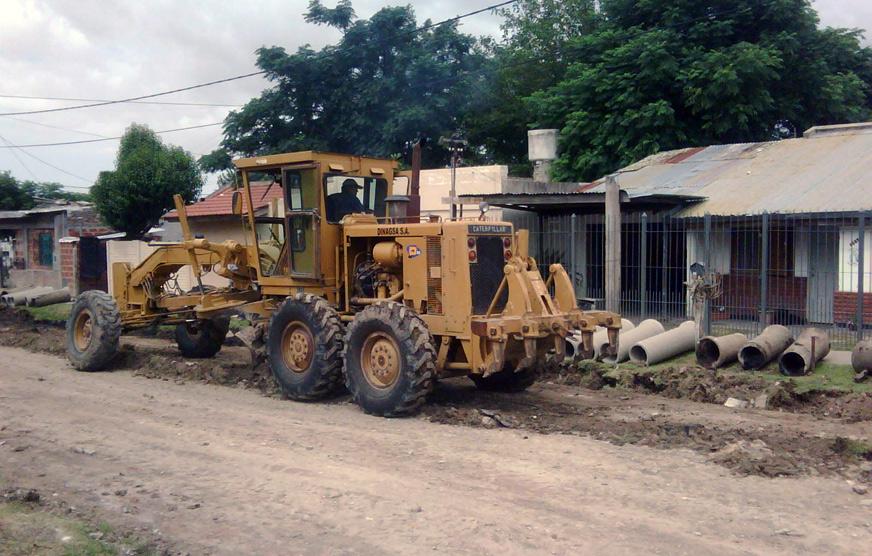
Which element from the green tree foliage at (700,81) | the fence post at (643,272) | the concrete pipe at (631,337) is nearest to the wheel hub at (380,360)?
the concrete pipe at (631,337)

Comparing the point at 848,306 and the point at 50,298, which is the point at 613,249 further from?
the point at 50,298

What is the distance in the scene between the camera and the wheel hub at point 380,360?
9625 mm

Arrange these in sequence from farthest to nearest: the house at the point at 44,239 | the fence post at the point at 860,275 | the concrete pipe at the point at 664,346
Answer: the house at the point at 44,239
the fence post at the point at 860,275
the concrete pipe at the point at 664,346

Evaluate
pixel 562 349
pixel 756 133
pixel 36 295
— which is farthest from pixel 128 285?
pixel 756 133

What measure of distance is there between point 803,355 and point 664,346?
6.39 ft

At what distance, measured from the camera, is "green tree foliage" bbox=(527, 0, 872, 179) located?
26250 mm

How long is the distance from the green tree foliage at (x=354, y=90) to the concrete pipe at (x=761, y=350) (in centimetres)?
1824

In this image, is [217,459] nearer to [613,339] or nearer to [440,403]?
[440,403]

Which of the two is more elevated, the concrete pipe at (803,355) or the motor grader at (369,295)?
the motor grader at (369,295)

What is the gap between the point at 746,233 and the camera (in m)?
17.6

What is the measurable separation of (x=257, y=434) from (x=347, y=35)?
23.3 m

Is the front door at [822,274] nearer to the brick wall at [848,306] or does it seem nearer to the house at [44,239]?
the brick wall at [848,306]

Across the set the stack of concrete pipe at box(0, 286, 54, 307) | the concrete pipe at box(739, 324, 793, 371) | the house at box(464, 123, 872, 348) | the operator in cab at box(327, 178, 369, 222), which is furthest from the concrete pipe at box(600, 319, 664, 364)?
the stack of concrete pipe at box(0, 286, 54, 307)

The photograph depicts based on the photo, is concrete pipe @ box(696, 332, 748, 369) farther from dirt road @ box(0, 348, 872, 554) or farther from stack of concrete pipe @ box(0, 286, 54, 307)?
stack of concrete pipe @ box(0, 286, 54, 307)
